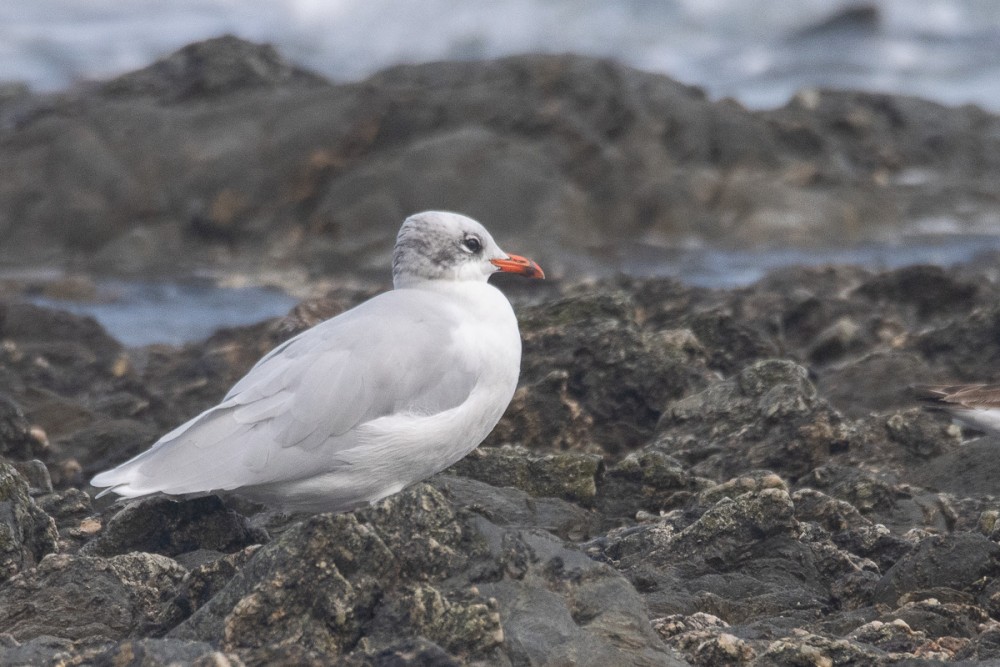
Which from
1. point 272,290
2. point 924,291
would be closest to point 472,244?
point 924,291

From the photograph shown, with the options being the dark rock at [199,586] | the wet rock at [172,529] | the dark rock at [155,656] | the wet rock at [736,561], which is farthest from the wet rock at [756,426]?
the dark rock at [155,656]

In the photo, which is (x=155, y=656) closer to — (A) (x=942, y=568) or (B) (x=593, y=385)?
(A) (x=942, y=568)

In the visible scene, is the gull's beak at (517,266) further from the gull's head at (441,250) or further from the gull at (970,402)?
the gull at (970,402)

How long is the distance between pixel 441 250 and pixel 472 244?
173mm

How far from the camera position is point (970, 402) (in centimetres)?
721

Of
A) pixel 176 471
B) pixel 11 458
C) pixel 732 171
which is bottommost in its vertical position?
pixel 11 458

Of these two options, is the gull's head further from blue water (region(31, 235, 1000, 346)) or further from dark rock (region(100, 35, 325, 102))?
dark rock (region(100, 35, 325, 102))

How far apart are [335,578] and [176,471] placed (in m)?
1.36

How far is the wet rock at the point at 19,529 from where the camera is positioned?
5629 mm

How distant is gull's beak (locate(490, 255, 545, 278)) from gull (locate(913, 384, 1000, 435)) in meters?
2.21

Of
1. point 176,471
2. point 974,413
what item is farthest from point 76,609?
point 974,413

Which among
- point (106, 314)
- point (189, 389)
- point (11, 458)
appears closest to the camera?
point (11, 458)

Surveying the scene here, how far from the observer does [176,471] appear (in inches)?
227

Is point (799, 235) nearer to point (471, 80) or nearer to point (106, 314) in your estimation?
point (471, 80)
